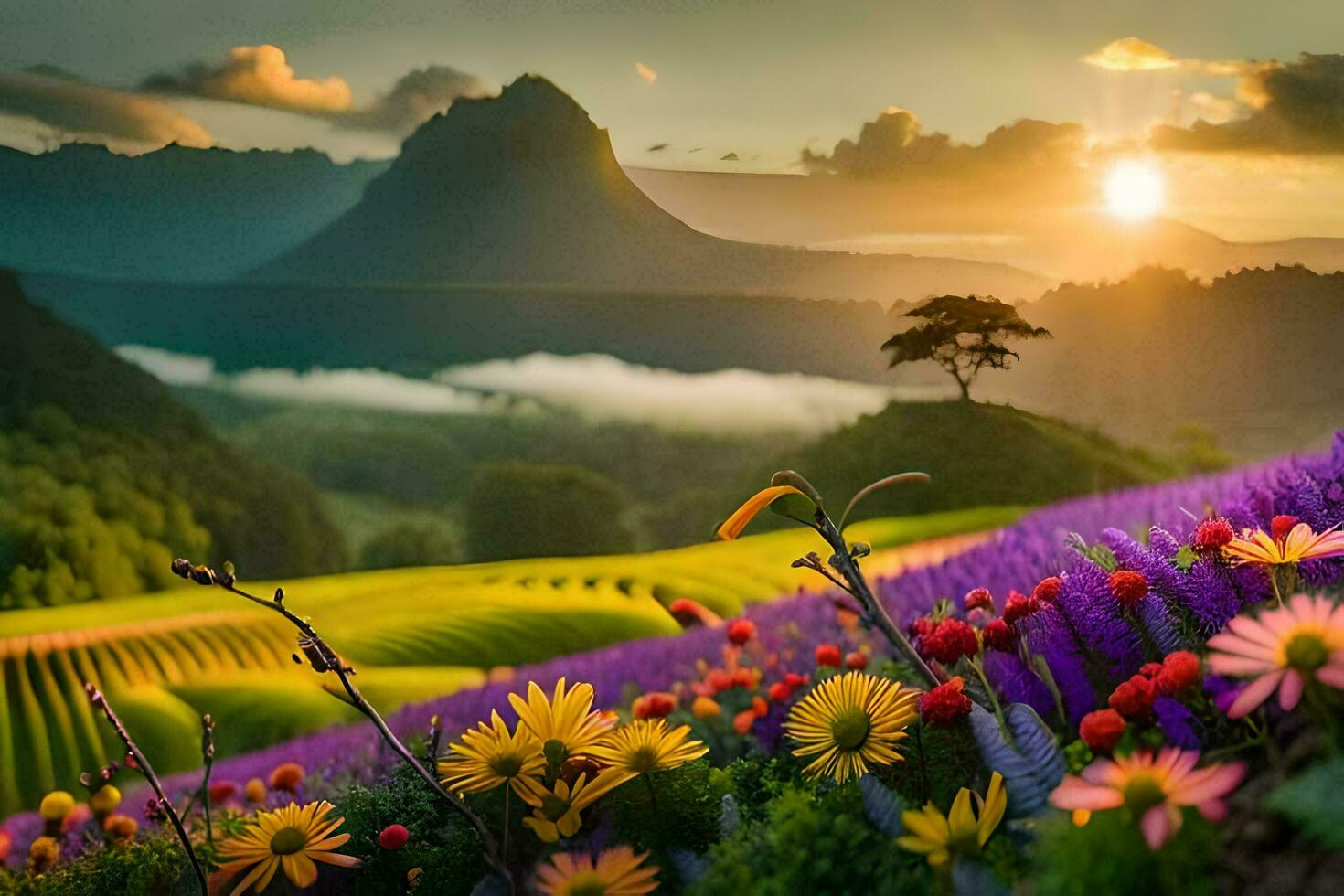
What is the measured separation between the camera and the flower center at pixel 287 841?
0.89 m

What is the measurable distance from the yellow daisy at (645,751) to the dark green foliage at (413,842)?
0.38 feet

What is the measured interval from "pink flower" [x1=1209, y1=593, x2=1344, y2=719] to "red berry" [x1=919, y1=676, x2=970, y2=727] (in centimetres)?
20

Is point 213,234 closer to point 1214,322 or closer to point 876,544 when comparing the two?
point 876,544

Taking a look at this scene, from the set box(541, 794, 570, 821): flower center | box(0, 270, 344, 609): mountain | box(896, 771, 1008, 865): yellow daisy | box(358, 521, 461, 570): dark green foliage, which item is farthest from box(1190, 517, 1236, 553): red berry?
box(0, 270, 344, 609): mountain

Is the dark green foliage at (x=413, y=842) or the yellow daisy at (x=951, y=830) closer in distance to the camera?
the yellow daisy at (x=951, y=830)

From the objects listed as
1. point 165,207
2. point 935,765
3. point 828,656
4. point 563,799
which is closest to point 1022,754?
point 935,765

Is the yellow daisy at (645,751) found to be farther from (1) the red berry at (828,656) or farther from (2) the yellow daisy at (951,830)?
(1) the red berry at (828,656)

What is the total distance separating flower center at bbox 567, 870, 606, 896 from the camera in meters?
0.73

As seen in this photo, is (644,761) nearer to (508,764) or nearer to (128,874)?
(508,764)

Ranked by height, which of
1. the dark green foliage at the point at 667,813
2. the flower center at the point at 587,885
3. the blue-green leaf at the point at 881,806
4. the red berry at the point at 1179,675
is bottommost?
the dark green foliage at the point at 667,813

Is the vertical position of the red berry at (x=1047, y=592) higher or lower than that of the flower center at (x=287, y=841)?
higher

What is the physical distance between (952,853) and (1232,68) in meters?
1.85

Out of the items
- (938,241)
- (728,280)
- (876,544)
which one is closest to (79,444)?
(728,280)

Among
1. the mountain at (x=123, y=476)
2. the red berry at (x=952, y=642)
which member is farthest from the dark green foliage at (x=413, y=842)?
the mountain at (x=123, y=476)
